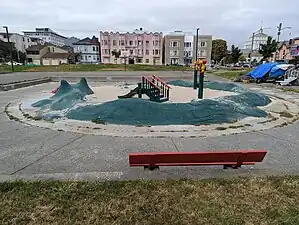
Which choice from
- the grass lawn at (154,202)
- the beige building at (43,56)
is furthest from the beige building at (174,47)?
the grass lawn at (154,202)

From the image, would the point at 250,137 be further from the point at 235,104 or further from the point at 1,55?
the point at 1,55

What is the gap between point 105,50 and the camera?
2601 inches

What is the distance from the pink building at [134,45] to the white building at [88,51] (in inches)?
464

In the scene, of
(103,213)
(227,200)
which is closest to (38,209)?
(103,213)

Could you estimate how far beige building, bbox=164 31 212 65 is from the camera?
64250mm

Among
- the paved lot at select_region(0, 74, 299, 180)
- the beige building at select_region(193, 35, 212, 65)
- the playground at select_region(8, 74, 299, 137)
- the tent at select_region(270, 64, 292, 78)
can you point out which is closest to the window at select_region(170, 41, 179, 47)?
the beige building at select_region(193, 35, 212, 65)

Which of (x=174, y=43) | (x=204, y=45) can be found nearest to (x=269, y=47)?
(x=204, y=45)

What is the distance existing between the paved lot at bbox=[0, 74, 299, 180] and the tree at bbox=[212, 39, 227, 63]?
238 ft


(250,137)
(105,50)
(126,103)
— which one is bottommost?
(250,137)

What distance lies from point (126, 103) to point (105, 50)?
6287 cm

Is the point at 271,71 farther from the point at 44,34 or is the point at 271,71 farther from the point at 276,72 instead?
the point at 44,34

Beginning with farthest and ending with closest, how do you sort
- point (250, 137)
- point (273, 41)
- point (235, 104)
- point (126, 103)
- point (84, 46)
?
point (84, 46) → point (273, 41) → point (235, 104) → point (126, 103) → point (250, 137)

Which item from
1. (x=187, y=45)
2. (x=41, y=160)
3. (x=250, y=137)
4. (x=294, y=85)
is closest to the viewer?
(x=41, y=160)

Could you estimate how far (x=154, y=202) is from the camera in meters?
2.76
